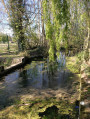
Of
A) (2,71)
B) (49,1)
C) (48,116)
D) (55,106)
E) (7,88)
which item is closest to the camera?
(48,116)

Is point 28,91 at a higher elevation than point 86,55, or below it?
below

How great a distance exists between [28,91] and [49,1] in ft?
10.9

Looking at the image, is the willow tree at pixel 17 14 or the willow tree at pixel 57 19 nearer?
the willow tree at pixel 57 19

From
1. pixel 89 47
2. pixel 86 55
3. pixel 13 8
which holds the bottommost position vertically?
pixel 86 55

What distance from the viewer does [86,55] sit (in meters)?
4.67

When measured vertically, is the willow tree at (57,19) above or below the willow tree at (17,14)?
below

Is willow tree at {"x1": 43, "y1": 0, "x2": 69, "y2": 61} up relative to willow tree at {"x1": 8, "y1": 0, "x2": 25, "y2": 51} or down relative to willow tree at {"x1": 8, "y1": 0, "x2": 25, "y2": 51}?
down

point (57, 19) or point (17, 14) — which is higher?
point (17, 14)

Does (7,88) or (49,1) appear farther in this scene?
(7,88)

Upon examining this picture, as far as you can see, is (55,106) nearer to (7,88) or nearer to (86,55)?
(7,88)

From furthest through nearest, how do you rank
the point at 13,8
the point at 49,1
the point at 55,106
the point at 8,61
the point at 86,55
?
the point at 13,8
the point at 8,61
the point at 86,55
the point at 49,1
the point at 55,106

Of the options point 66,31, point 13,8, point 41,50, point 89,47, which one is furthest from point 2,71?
point 41,50

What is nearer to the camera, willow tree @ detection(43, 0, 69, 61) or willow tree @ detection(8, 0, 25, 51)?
willow tree @ detection(43, 0, 69, 61)

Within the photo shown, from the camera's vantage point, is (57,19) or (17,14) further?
(17,14)
